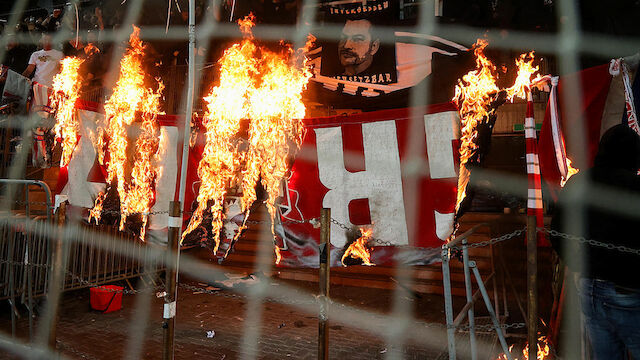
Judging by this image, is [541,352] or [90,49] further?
[90,49]

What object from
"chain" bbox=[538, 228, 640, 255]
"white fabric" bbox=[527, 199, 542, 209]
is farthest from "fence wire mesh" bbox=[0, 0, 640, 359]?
"chain" bbox=[538, 228, 640, 255]

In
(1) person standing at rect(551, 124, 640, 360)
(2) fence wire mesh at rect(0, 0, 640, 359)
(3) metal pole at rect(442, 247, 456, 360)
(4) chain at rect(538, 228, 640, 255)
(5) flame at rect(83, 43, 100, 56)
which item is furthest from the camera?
(5) flame at rect(83, 43, 100, 56)

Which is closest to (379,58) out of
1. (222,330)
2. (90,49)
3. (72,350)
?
(222,330)

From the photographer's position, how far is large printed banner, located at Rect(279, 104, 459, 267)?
13.3 ft

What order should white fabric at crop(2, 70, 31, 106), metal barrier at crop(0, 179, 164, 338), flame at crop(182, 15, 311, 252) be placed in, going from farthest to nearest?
white fabric at crop(2, 70, 31, 106) → metal barrier at crop(0, 179, 164, 338) → flame at crop(182, 15, 311, 252)

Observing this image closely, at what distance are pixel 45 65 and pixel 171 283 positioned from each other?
7597 millimetres

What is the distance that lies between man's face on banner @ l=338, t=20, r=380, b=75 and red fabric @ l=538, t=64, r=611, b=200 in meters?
3.45

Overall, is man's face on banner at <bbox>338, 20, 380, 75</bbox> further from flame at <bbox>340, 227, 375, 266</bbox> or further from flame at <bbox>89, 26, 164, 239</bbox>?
flame at <bbox>340, 227, 375, 266</bbox>

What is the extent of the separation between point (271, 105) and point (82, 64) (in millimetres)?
5317

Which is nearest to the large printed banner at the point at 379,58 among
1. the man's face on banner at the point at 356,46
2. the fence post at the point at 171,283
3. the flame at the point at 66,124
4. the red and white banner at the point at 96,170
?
the man's face on banner at the point at 356,46

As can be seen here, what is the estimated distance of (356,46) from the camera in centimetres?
686

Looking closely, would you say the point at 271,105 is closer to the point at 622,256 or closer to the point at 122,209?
the point at 122,209

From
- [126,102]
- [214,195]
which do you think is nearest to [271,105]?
[214,195]

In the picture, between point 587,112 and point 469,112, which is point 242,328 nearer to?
point 469,112
